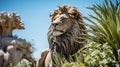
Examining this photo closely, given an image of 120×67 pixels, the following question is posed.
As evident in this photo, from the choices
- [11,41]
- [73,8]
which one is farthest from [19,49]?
[73,8]

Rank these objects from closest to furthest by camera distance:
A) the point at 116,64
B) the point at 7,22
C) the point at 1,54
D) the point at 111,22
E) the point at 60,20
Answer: the point at 116,64 < the point at 111,22 < the point at 60,20 < the point at 1,54 < the point at 7,22

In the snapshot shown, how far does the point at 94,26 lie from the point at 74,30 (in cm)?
97

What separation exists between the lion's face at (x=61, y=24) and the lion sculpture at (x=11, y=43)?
12.6m

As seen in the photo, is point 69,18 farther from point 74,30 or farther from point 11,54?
point 11,54

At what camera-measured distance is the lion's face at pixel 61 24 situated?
6.41 m

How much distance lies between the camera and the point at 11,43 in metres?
19.5

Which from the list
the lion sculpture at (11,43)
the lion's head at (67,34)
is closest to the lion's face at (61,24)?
the lion's head at (67,34)

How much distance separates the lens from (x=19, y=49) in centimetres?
2016

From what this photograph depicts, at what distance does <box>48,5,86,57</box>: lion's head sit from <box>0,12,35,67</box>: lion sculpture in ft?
41.2

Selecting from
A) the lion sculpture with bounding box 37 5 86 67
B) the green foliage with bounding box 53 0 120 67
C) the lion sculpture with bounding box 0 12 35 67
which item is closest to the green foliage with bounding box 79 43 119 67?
the green foliage with bounding box 53 0 120 67

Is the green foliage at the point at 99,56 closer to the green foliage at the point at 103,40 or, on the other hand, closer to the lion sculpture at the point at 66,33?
the green foliage at the point at 103,40

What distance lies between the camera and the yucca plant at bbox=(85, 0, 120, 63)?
17.8ft

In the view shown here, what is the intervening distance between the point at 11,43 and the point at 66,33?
43.4 ft

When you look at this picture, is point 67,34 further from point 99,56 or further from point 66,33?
point 99,56
